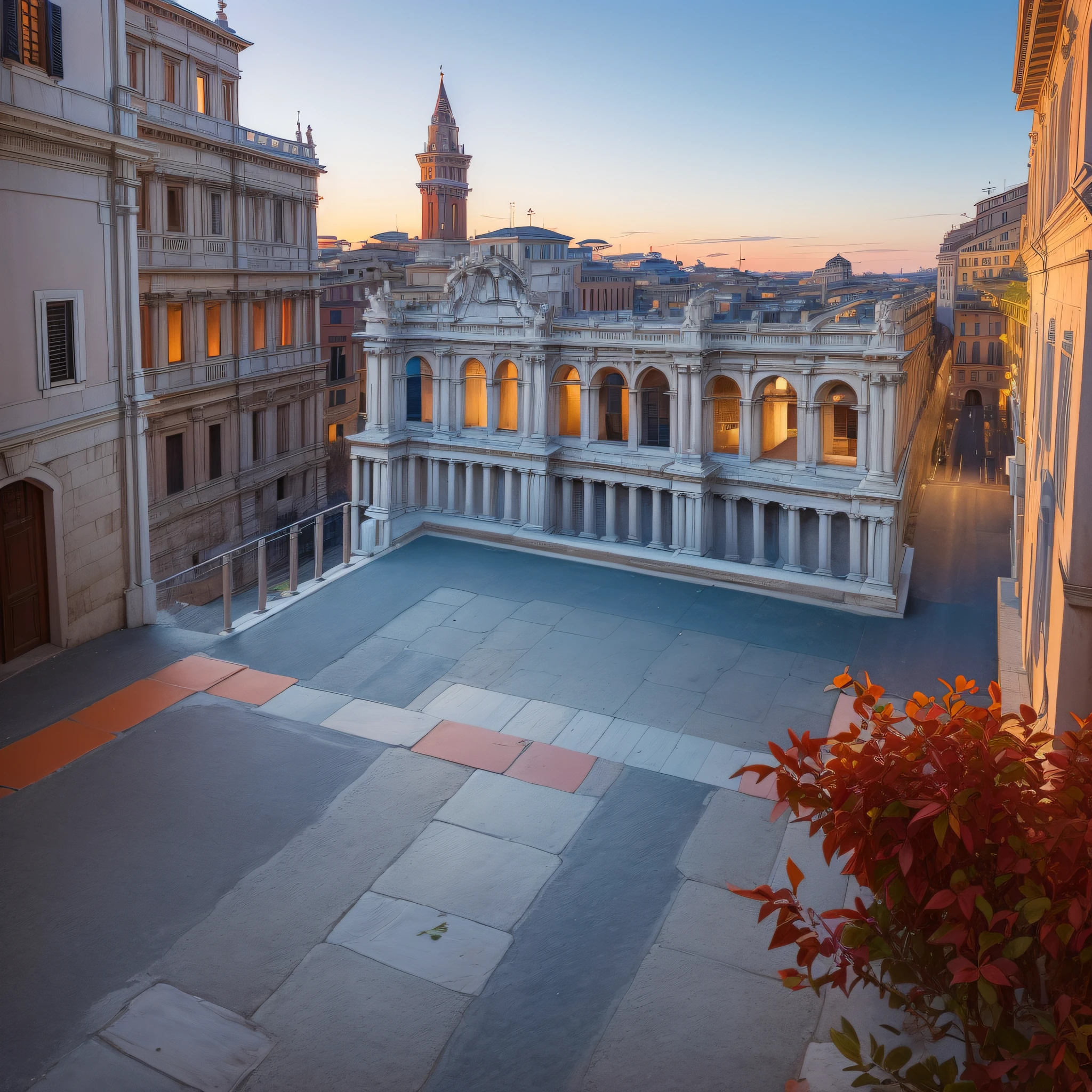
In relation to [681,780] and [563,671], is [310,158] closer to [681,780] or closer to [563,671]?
[563,671]

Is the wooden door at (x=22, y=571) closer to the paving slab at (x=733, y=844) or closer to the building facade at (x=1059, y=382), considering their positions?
the paving slab at (x=733, y=844)

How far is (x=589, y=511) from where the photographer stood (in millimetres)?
31125

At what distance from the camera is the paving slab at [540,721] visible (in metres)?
16.6

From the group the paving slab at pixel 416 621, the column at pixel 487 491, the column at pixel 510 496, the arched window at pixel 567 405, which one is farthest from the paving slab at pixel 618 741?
the arched window at pixel 567 405

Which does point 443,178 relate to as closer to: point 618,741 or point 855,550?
point 855,550

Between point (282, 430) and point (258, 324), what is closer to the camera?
point (258, 324)

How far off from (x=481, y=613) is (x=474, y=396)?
478 inches

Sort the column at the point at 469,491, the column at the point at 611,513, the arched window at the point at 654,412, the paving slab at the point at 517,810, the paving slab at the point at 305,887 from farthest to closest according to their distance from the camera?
1. the column at the point at 469,491
2. the column at the point at 611,513
3. the arched window at the point at 654,412
4. the paving slab at the point at 517,810
5. the paving slab at the point at 305,887

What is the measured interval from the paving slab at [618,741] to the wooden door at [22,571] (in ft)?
34.1

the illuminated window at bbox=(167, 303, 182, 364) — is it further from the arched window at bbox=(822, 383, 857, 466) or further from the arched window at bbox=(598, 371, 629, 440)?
the arched window at bbox=(822, 383, 857, 466)

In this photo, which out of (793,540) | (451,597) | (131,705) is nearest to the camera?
(131,705)

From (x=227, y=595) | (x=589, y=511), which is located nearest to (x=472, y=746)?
(x=227, y=595)

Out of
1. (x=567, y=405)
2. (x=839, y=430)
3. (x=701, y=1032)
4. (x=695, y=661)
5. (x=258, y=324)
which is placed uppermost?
(x=258, y=324)

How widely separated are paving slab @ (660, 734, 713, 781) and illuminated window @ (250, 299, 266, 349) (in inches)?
1252
